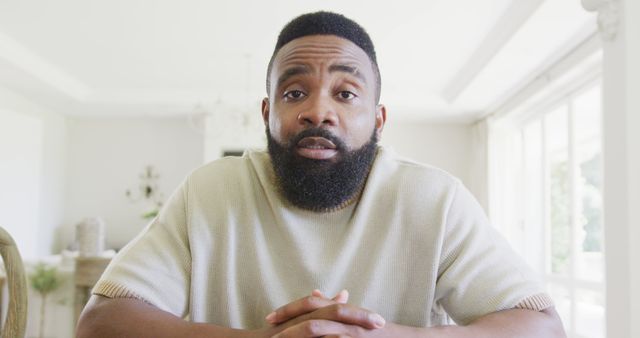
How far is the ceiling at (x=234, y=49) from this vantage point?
180 inches

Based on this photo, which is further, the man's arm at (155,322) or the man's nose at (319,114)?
the man's nose at (319,114)

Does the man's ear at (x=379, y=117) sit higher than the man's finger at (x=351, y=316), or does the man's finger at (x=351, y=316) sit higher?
the man's ear at (x=379, y=117)

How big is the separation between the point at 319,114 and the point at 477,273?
1.27 feet

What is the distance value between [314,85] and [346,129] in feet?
0.32

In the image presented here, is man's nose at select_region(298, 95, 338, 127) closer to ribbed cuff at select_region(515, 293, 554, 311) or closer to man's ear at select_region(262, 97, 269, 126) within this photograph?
man's ear at select_region(262, 97, 269, 126)

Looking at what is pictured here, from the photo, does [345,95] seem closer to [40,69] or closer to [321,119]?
[321,119]

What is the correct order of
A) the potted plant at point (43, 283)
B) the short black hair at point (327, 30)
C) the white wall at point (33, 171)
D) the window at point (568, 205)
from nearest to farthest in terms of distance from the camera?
the short black hair at point (327, 30) → the potted plant at point (43, 283) → the window at point (568, 205) → the white wall at point (33, 171)

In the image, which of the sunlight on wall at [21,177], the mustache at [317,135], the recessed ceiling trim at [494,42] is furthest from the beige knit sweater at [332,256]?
the sunlight on wall at [21,177]

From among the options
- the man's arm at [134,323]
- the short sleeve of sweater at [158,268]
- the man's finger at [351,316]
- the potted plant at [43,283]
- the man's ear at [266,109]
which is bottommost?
the potted plant at [43,283]

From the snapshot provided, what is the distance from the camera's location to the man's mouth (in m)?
1.07

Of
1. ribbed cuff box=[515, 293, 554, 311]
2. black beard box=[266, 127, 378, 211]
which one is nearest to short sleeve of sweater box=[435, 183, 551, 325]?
ribbed cuff box=[515, 293, 554, 311]

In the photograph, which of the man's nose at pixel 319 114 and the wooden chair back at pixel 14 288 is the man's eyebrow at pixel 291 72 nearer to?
the man's nose at pixel 319 114

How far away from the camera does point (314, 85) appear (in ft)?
3.58

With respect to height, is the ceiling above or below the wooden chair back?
above
